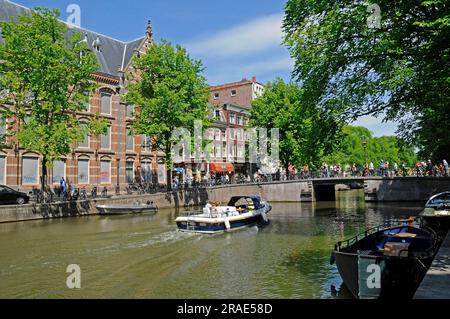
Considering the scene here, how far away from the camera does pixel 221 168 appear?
167 feet

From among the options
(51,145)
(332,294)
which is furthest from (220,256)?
(51,145)

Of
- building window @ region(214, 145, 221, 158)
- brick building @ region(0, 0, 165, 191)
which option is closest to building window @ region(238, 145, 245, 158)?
building window @ region(214, 145, 221, 158)

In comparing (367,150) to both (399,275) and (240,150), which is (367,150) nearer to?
(240,150)

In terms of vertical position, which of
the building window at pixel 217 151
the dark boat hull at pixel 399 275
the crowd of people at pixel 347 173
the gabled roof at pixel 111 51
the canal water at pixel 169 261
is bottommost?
the canal water at pixel 169 261

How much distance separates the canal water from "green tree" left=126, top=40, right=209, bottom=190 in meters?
12.8

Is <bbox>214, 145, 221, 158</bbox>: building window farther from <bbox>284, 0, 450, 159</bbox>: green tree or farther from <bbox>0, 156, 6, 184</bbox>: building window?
<bbox>284, 0, 450, 159</bbox>: green tree

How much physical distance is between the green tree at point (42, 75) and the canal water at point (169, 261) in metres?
5.80

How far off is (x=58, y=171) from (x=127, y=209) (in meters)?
8.84

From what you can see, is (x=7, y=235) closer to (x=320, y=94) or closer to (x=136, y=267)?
(x=136, y=267)

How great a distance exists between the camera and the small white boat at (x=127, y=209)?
28625 mm

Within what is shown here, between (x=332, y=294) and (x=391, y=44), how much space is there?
28.6 ft

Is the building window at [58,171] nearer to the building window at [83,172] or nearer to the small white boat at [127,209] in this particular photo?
the building window at [83,172]

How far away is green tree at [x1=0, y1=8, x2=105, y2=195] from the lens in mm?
24750

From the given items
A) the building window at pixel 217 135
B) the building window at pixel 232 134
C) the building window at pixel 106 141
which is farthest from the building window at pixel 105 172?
the building window at pixel 232 134
